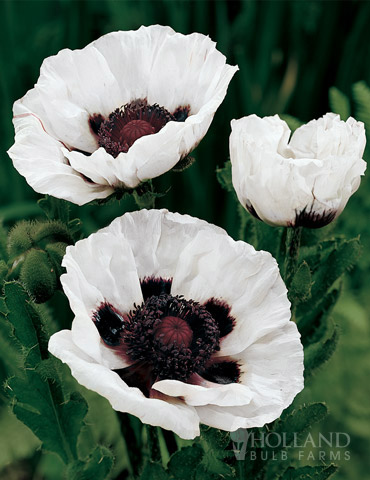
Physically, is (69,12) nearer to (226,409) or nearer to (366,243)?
(366,243)

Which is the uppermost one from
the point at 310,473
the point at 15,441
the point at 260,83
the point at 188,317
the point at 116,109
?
the point at 116,109

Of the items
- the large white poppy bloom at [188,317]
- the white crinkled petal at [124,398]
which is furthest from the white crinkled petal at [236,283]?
the white crinkled petal at [124,398]

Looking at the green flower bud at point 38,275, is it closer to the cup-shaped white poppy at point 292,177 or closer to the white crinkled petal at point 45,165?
the white crinkled petal at point 45,165

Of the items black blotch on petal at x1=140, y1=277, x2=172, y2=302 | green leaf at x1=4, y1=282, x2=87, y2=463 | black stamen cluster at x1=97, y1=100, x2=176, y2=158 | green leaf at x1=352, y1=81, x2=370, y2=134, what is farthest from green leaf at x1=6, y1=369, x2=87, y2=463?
green leaf at x1=352, y1=81, x2=370, y2=134

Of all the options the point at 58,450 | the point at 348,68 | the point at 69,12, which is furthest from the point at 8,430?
the point at 348,68

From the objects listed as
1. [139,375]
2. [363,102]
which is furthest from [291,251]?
[363,102]

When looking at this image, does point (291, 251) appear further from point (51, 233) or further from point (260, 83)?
point (260, 83)
